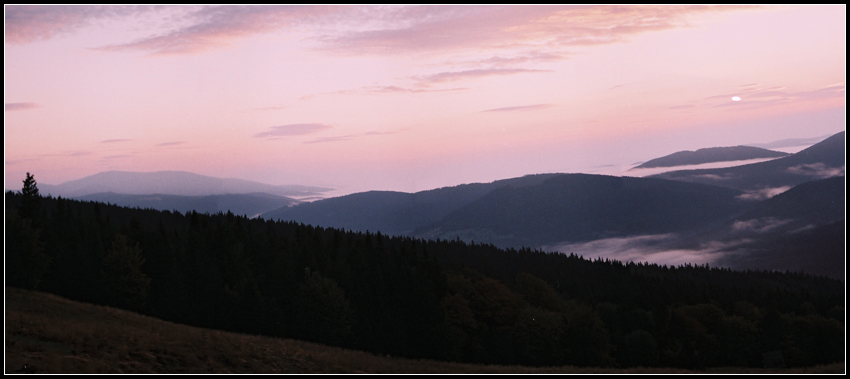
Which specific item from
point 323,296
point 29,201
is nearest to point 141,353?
point 323,296

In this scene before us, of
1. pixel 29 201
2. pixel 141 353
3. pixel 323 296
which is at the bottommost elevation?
pixel 323 296

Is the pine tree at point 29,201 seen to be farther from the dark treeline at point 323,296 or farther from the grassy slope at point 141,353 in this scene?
the grassy slope at point 141,353

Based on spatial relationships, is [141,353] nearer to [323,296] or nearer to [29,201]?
[323,296]

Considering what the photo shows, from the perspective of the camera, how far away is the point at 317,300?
90562 mm

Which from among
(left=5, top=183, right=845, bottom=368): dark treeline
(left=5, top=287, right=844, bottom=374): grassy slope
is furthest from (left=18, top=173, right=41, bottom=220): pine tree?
(left=5, top=287, right=844, bottom=374): grassy slope

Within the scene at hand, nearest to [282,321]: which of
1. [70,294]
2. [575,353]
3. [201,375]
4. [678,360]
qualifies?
[70,294]

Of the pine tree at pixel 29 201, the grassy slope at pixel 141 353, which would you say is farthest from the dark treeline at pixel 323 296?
the grassy slope at pixel 141 353

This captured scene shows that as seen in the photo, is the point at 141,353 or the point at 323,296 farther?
the point at 323,296

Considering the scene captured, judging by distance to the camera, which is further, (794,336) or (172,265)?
(794,336)

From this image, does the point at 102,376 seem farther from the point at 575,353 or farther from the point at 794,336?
the point at 794,336

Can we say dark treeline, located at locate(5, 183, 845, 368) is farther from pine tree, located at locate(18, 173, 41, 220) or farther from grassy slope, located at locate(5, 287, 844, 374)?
grassy slope, located at locate(5, 287, 844, 374)

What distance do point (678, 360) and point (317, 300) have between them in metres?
69.3

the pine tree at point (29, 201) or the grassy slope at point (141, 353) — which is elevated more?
the pine tree at point (29, 201)

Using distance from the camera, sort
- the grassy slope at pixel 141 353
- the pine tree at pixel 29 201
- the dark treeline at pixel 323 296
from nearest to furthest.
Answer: the grassy slope at pixel 141 353 → the dark treeline at pixel 323 296 → the pine tree at pixel 29 201
